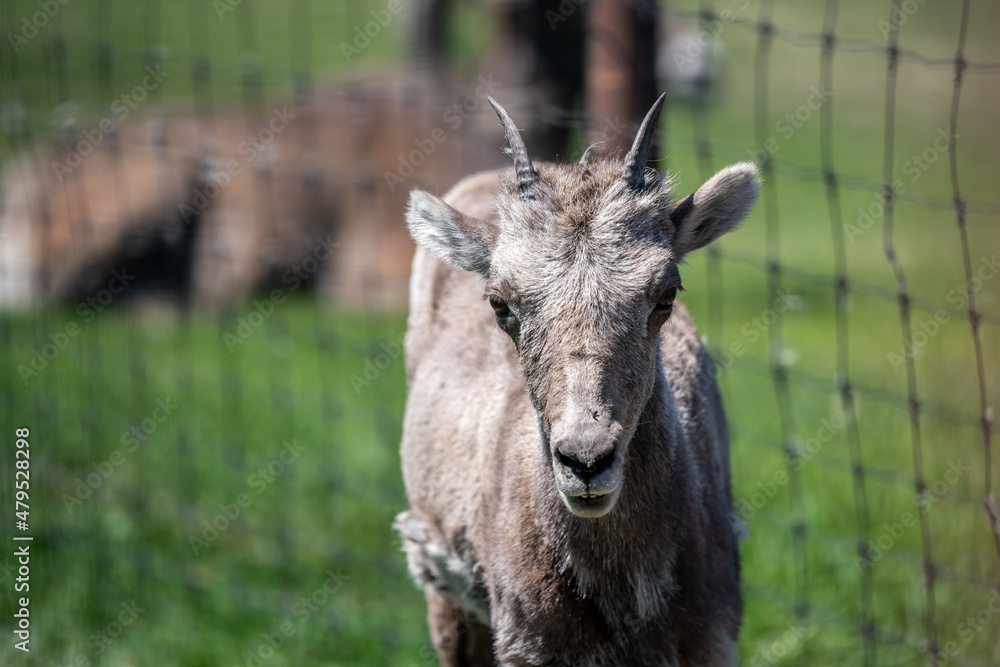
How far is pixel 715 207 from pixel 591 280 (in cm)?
60

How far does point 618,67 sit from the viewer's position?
14.5ft

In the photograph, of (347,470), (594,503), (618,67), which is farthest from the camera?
(347,470)

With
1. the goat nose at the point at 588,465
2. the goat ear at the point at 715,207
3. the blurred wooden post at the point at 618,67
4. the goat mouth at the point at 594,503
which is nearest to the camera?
the goat nose at the point at 588,465

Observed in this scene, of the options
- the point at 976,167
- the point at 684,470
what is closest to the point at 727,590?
the point at 684,470

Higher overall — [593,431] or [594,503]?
[593,431]

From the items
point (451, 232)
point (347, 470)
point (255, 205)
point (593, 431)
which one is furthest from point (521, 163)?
point (255, 205)

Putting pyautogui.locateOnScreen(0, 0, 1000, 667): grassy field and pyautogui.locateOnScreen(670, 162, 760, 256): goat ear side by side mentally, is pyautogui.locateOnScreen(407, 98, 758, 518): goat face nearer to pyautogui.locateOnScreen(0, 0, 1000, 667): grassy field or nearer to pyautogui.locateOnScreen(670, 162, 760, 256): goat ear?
pyautogui.locateOnScreen(670, 162, 760, 256): goat ear

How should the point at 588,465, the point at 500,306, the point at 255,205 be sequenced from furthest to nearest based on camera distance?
1. the point at 255,205
2. the point at 500,306
3. the point at 588,465

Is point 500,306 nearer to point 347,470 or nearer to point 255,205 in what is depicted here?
point 347,470

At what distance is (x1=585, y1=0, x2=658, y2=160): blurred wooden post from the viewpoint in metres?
4.32

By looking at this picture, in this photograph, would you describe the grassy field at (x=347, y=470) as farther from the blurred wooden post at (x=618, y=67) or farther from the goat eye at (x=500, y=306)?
the goat eye at (x=500, y=306)

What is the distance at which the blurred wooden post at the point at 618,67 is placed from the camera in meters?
4.32

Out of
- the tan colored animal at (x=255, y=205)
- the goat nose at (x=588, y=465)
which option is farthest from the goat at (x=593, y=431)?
the tan colored animal at (x=255, y=205)

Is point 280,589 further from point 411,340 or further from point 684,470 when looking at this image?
point 684,470
